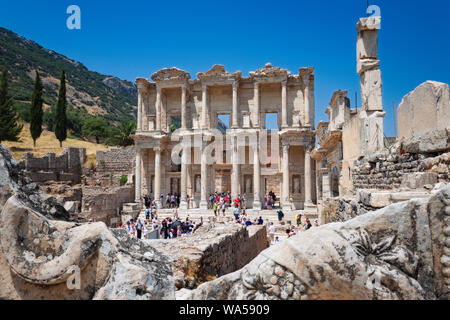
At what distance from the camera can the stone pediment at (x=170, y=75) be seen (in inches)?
1013

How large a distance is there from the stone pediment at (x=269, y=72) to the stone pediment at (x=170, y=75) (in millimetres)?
5764

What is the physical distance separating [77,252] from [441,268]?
235 cm

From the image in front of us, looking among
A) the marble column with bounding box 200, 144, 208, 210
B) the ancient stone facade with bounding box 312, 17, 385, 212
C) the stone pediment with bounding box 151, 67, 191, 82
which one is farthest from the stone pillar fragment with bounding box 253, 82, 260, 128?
the ancient stone facade with bounding box 312, 17, 385, 212

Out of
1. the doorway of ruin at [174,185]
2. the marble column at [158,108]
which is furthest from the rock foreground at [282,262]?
the doorway of ruin at [174,185]

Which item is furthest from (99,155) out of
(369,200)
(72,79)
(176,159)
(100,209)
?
(72,79)

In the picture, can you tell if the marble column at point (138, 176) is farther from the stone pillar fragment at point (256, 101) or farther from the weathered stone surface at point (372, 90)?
the weathered stone surface at point (372, 90)

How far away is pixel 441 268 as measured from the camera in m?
1.89

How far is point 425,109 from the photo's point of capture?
621 cm

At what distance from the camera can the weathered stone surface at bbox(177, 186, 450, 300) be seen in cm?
184

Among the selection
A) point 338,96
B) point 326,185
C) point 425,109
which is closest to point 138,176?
point 326,185

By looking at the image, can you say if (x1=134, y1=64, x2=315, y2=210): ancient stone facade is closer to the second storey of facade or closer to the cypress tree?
the second storey of facade

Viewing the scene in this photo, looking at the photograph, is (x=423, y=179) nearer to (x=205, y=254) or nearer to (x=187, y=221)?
(x=205, y=254)

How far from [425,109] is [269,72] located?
19567mm
